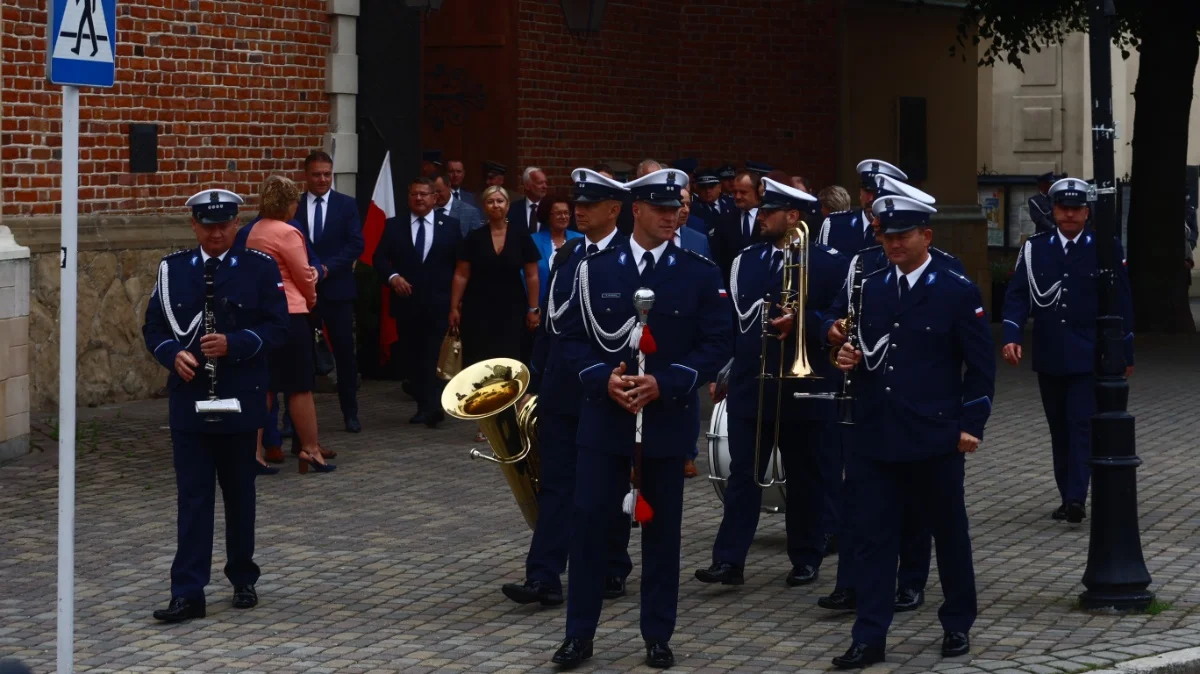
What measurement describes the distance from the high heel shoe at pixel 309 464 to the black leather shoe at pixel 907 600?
4852 mm

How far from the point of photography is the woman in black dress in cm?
1370

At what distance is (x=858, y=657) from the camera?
7375 mm

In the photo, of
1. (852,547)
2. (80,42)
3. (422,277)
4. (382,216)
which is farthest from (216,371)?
(382,216)

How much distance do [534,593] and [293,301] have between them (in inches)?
163

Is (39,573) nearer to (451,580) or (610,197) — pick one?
(451,580)

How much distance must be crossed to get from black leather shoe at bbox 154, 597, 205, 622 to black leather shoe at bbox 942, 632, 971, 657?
3152mm

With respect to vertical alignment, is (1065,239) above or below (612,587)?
above

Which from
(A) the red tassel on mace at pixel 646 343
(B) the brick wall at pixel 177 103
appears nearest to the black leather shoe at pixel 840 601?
(A) the red tassel on mace at pixel 646 343

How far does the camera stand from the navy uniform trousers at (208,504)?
8258 mm

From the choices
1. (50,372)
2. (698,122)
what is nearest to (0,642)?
(50,372)

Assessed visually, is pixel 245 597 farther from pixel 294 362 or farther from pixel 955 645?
pixel 294 362

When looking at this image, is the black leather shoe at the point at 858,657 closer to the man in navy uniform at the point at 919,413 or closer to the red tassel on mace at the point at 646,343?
the man in navy uniform at the point at 919,413

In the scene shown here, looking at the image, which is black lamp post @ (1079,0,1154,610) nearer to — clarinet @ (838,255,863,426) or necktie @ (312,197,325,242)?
clarinet @ (838,255,863,426)

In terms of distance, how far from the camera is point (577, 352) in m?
7.62
